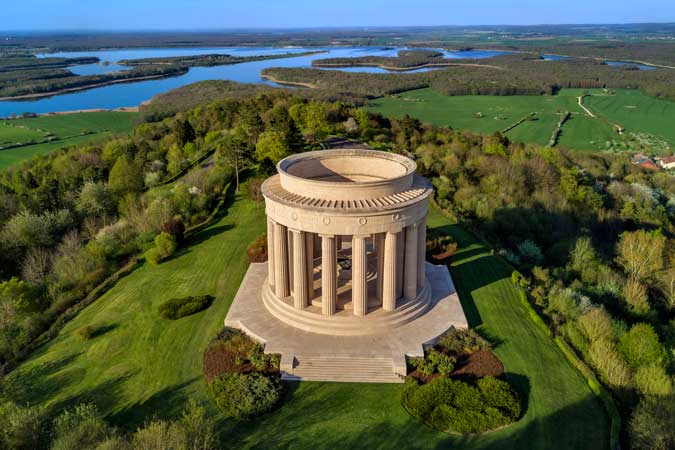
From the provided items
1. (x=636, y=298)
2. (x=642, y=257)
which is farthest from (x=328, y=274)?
(x=642, y=257)

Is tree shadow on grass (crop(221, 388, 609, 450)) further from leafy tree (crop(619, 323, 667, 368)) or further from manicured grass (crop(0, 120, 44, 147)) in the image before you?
manicured grass (crop(0, 120, 44, 147))

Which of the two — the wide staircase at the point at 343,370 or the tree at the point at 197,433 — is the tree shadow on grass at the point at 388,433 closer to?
the wide staircase at the point at 343,370

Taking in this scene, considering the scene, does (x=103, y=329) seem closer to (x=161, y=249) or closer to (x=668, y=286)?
(x=161, y=249)

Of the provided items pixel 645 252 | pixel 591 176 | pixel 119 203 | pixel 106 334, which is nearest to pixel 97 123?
pixel 119 203

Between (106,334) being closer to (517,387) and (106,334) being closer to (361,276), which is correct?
(361,276)

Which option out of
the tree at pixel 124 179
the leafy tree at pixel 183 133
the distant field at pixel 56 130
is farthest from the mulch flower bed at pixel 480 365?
the distant field at pixel 56 130
